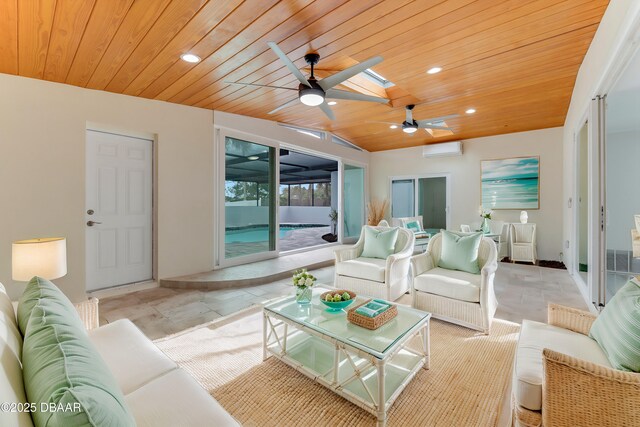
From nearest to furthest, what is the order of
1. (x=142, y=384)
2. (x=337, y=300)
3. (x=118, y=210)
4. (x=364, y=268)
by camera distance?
(x=142, y=384) < (x=337, y=300) < (x=364, y=268) < (x=118, y=210)

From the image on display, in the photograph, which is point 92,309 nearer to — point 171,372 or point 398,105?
point 171,372

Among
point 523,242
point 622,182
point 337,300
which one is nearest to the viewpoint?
point 337,300

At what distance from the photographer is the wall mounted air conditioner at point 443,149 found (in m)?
6.55

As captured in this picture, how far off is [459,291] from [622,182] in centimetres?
273

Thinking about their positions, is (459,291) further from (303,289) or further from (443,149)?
(443,149)

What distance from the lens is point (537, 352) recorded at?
1505 millimetres

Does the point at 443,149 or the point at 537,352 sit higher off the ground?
the point at 443,149

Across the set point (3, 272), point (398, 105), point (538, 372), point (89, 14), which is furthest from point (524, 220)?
point (3, 272)

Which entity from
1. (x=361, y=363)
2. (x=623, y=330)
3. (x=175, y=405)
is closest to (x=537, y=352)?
(x=623, y=330)

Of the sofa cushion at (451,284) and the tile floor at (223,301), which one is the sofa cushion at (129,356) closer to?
the tile floor at (223,301)

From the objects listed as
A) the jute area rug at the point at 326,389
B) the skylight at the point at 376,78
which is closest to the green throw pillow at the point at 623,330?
the jute area rug at the point at 326,389

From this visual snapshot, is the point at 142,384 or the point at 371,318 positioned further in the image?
the point at 371,318

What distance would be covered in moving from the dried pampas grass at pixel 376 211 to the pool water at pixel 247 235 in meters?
3.04

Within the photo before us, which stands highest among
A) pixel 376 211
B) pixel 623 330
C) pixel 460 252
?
pixel 376 211
